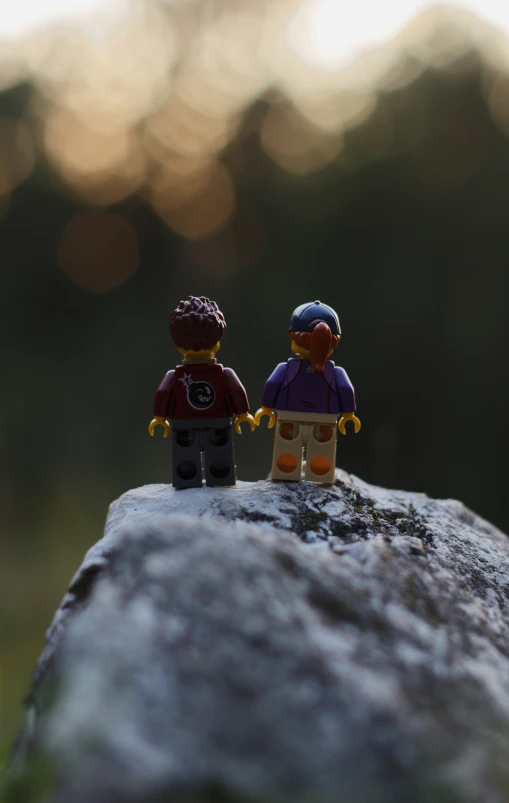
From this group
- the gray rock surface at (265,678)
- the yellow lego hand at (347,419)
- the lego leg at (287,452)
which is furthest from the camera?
the yellow lego hand at (347,419)

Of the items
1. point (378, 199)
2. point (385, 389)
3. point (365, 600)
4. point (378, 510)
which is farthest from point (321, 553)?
point (378, 199)

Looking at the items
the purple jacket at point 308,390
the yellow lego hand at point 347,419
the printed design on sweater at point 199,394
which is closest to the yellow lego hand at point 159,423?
the printed design on sweater at point 199,394

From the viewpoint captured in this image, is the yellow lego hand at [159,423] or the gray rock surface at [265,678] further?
the yellow lego hand at [159,423]

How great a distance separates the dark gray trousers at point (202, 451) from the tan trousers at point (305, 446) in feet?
0.55

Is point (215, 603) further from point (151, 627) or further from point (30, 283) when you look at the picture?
point (30, 283)

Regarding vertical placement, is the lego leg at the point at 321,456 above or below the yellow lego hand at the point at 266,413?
below

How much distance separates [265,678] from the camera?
44.6 inches

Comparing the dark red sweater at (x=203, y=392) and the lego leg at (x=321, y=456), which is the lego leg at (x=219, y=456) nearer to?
the dark red sweater at (x=203, y=392)

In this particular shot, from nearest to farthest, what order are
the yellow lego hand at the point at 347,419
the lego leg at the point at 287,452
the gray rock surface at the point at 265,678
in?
the gray rock surface at the point at 265,678 < the lego leg at the point at 287,452 < the yellow lego hand at the point at 347,419

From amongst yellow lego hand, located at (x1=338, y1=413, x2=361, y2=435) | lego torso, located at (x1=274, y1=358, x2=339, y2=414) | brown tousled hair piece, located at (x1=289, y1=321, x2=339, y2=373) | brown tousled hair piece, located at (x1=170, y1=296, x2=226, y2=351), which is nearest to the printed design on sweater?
brown tousled hair piece, located at (x1=170, y1=296, x2=226, y2=351)

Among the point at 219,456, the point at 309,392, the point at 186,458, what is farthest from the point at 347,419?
the point at 186,458

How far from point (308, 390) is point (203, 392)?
0.38 m

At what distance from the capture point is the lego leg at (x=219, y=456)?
2.35m

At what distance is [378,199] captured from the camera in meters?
6.41
